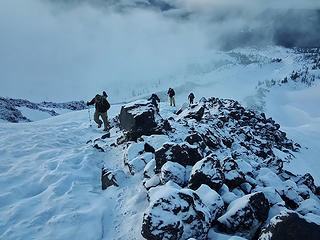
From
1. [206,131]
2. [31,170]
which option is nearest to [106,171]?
[31,170]

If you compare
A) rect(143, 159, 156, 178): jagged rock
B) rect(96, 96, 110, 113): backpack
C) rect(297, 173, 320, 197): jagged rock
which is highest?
rect(96, 96, 110, 113): backpack

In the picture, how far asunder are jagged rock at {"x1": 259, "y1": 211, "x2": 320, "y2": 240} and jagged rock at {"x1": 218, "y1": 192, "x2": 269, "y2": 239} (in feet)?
2.43

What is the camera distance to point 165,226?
4410 mm

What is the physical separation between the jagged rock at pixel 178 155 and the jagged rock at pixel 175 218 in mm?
2183

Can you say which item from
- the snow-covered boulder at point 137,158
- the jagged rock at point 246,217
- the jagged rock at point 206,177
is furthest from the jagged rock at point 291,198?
the snow-covered boulder at point 137,158

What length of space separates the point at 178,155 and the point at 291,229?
378 cm

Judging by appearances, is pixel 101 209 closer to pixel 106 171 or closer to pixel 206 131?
pixel 106 171

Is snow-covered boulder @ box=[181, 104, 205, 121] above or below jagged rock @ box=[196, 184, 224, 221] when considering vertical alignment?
above

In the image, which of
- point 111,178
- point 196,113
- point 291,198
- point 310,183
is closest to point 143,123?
point 111,178

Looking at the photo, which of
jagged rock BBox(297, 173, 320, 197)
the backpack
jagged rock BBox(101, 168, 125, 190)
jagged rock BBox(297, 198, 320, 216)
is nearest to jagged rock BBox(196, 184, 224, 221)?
jagged rock BBox(297, 198, 320, 216)

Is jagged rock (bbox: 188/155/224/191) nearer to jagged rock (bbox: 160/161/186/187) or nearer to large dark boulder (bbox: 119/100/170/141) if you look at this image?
jagged rock (bbox: 160/161/186/187)

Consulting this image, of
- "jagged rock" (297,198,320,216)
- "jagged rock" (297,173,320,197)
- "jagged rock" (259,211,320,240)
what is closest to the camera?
"jagged rock" (259,211,320,240)

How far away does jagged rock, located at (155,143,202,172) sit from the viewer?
709 centimetres

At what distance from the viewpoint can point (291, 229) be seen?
12.7 feet
